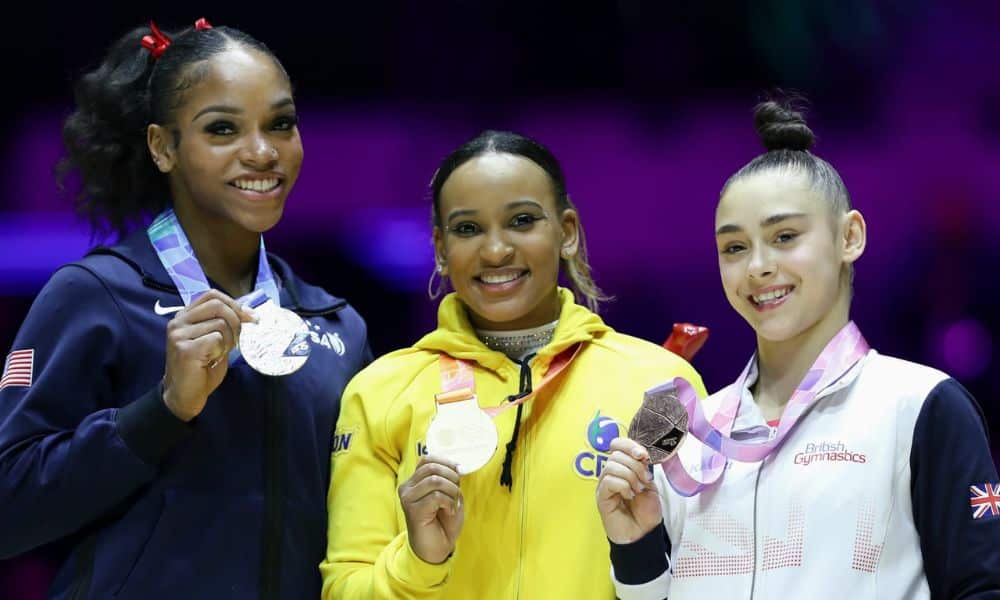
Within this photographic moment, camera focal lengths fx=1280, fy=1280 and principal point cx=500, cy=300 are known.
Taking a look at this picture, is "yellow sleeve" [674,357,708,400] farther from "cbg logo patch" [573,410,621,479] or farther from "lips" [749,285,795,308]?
"lips" [749,285,795,308]

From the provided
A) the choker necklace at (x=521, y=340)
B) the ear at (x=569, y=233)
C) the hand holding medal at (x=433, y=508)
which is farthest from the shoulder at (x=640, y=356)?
the hand holding medal at (x=433, y=508)

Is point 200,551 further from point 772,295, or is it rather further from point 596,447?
point 772,295

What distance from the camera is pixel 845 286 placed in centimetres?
262

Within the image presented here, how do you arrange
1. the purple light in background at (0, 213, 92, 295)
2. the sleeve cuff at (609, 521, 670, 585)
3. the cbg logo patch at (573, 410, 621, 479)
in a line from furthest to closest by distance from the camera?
the purple light in background at (0, 213, 92, 295) → the cbg logo patch at (573, 410, 621, 479) → the sleeve cuff at (609, 521, 670, 585)

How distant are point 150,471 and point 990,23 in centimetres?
328

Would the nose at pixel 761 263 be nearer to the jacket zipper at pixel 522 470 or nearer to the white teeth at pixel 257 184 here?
the jacket zipper at pixel 522 470

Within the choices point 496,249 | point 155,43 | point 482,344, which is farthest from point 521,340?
point 155,43

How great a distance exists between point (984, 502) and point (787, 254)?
596 millimetres

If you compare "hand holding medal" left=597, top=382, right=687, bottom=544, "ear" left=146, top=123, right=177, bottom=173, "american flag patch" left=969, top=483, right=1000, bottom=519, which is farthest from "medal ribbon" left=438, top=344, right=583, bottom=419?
"american flag patch" left=969, top=483, right=1000, bottom=519

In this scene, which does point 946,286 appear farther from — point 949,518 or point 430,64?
point 949,518

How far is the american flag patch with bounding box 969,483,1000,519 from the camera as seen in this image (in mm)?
2266

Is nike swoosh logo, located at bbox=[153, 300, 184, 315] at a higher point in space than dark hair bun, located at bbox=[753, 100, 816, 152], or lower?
lower

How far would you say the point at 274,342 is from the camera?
8.97ft

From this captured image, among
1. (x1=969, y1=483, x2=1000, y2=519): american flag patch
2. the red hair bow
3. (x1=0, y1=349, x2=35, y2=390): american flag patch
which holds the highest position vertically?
the red hair bow
